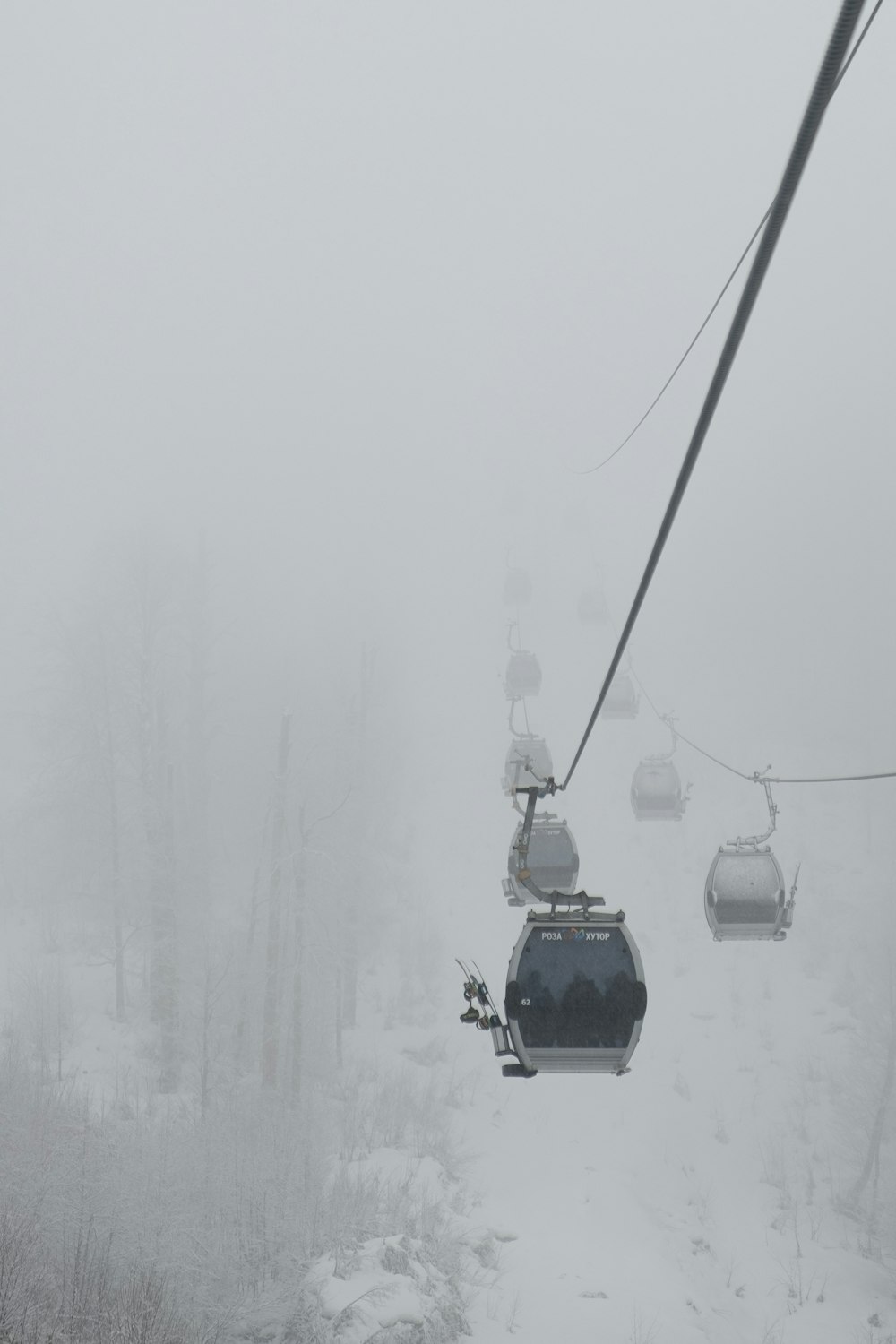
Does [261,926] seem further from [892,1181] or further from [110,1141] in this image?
[892,1181]

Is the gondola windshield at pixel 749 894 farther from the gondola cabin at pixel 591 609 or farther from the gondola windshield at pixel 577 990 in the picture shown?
the gondola cabin at pixel 591 609

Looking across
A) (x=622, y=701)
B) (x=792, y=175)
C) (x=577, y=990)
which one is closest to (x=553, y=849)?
(x=577, y=990)

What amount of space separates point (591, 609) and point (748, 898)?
20844 mm

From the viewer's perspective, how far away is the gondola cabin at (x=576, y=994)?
6398 millimetres

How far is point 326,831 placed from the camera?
28203 millimetres

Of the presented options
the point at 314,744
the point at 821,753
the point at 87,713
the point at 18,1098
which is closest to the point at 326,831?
the point at 314,744

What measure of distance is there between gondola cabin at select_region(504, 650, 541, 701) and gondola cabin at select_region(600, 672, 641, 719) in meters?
1.79

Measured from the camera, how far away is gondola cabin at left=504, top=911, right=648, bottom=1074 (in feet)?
21.0

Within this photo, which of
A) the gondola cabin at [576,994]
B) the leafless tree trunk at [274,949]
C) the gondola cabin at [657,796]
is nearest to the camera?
the gondola cabin at [576,994]

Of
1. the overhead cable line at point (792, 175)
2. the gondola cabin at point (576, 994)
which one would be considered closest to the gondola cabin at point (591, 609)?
the gondola cabin at point (576, 994)

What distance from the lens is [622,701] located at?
21359mm

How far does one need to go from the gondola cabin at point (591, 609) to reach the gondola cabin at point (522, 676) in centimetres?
921

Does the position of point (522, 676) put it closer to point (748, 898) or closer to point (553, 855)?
point (553, 855)

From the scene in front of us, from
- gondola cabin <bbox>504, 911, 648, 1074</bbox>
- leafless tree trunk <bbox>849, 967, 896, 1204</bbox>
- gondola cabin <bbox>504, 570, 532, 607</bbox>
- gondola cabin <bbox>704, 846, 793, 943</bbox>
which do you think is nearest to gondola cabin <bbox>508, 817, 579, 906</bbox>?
gondola cabin <bbox>704, 846, 793, 943</bbox>
